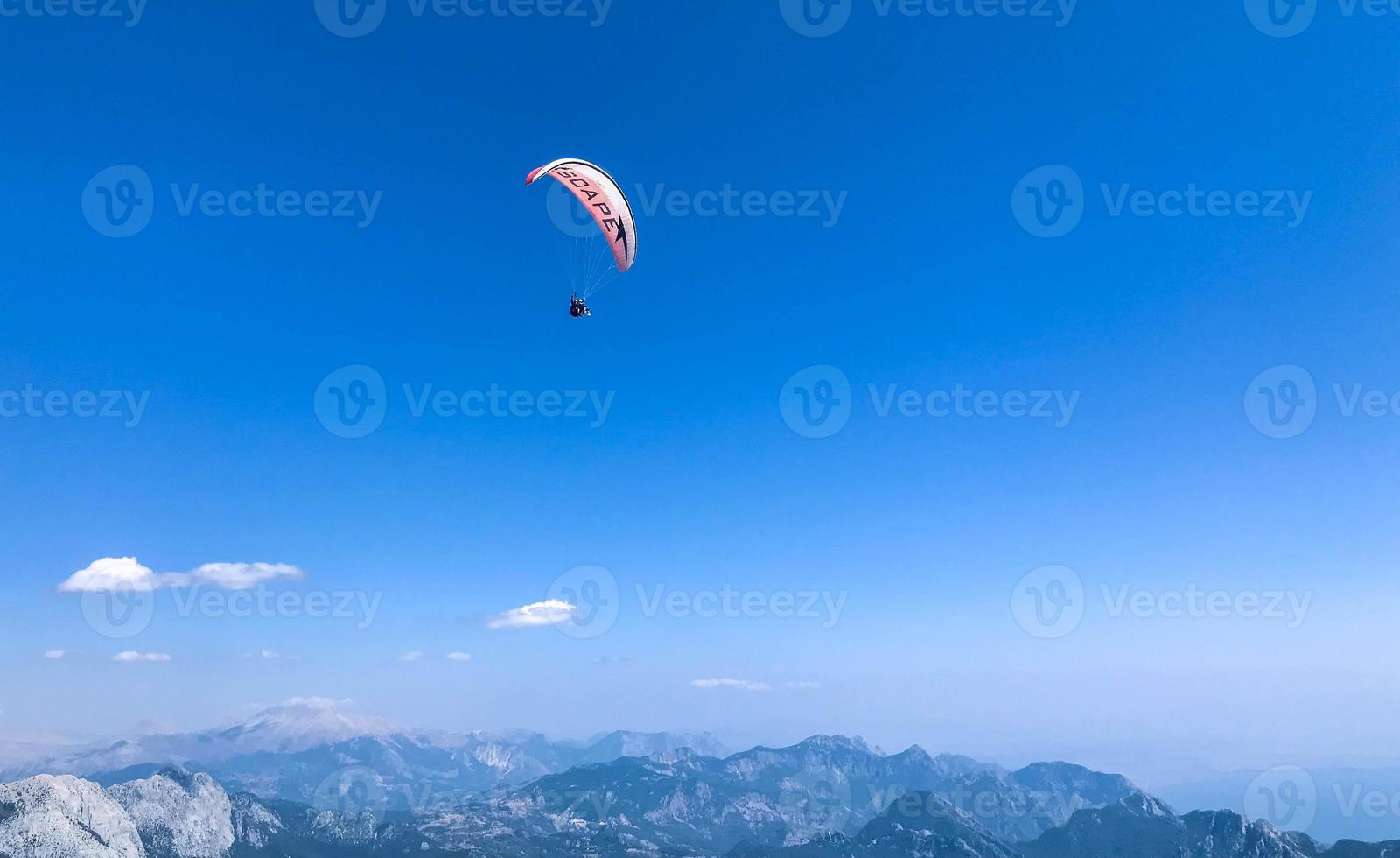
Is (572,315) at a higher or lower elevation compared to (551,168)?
lower

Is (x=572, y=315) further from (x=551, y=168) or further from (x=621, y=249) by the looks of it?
(x=551, y=168)

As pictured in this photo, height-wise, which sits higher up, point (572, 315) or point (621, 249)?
point (621, 249)

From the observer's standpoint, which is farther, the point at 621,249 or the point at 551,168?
the point at 621,249

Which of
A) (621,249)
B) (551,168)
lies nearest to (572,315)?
(621,249)

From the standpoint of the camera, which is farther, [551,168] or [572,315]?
[572,315]
